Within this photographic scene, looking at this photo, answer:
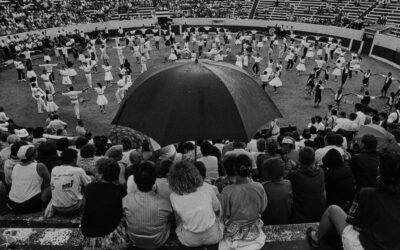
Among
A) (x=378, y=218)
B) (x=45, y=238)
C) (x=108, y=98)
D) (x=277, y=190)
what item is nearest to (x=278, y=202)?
(x=277, y=190)

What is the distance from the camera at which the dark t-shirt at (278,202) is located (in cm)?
Answer: 454

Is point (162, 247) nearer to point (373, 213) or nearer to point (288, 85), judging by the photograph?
point (373, 213)

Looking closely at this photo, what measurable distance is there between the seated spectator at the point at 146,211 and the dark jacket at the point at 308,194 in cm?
186

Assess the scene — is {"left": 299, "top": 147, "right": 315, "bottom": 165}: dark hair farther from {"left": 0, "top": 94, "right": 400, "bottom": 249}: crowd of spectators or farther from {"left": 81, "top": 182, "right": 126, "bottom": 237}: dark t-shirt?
{"left": 81, "top": 182, "right": 126, "bottom": 237}: dark t-shirt

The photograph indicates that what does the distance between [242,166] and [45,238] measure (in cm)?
281

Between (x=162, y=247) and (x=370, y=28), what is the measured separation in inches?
1169

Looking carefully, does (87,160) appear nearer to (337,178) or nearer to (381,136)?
(337,178)

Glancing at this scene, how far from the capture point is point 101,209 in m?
3.93

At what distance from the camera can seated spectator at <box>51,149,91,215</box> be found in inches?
190

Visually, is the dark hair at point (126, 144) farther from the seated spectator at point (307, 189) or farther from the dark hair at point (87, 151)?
the seated spectator at point (307, 189)

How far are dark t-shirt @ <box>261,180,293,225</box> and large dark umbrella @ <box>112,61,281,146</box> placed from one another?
108 centimetres

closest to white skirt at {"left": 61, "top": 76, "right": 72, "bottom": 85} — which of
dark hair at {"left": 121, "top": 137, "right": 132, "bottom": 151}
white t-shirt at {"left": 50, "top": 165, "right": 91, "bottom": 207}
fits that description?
dark hair at {"left": 121, "top": 137, "right": 132, "bottom": 151}

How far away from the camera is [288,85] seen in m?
20.1

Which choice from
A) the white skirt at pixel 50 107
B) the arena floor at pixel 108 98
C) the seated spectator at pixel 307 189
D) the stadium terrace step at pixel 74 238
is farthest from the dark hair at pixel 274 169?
the white skirt at pixel 50 107
